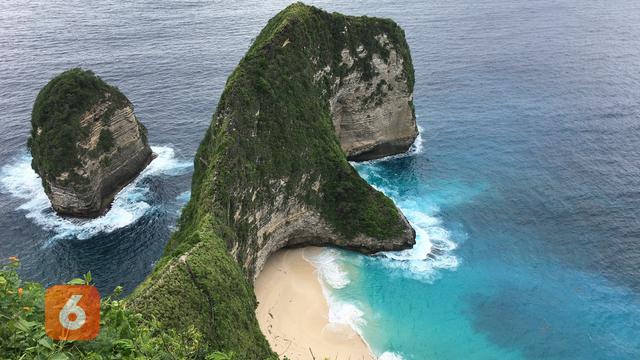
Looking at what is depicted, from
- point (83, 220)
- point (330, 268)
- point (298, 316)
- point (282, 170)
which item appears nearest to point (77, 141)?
point (83, 220)

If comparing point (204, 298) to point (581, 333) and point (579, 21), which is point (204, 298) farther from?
point (579, 21)

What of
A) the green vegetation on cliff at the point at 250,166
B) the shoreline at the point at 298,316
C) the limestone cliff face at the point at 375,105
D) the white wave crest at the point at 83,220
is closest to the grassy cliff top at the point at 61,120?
the green vegetation on cliff at the point at 250,166

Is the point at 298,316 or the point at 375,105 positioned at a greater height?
the point at 375,105

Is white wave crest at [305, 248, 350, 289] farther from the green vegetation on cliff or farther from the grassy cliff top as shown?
the grassy cliff top

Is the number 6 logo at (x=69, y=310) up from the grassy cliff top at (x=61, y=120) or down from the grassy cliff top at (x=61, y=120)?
up

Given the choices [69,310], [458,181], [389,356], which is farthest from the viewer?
[458,181]

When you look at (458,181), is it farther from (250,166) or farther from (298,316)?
(250,166)

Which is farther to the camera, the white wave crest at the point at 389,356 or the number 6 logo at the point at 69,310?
the white wave crest at the point at 389,356

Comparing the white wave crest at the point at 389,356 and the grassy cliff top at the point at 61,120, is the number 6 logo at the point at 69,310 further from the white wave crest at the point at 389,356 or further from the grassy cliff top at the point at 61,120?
the grassy cliff top at the point at 61,120
